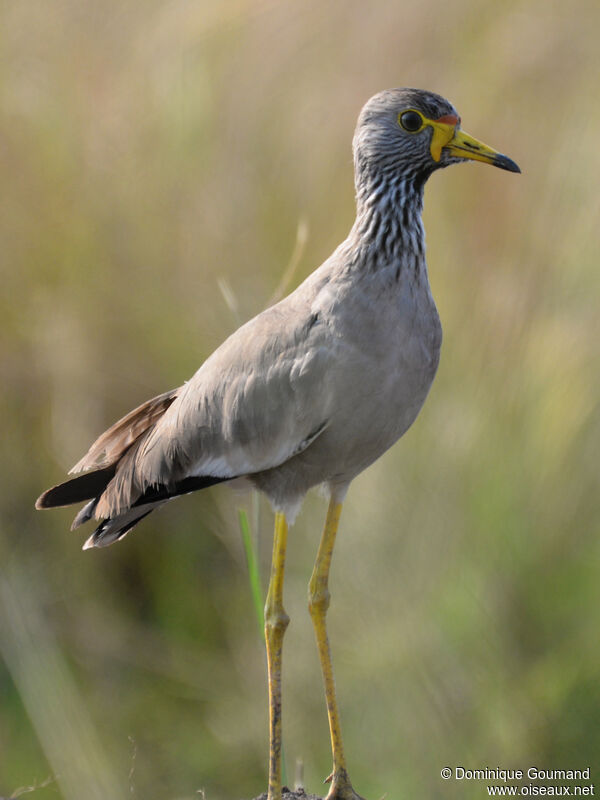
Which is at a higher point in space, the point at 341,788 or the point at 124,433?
the point at 124,433

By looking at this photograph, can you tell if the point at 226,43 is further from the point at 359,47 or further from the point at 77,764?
the point at 77,764

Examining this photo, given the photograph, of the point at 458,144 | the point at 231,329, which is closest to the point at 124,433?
the point at 231,329

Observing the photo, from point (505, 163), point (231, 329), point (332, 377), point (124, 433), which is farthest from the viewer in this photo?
point (231, 329)

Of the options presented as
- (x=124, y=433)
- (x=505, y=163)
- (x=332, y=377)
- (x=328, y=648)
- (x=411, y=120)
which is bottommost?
(x=328, y=648)

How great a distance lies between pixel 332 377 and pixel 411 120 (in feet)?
2.02

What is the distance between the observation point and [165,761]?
3826 millimetres

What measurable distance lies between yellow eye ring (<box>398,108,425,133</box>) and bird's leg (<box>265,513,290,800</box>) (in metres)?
0.93

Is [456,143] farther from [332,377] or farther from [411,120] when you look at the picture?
[332,377]

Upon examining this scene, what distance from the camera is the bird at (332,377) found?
232cm

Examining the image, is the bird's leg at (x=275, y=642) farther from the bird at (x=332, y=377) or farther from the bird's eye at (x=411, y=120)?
the bird's eye at (x=411, y=120)

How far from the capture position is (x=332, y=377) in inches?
90.9

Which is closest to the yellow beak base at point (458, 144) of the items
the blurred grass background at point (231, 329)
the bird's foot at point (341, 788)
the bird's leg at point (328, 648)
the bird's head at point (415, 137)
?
the bird's head at point (415, 137)

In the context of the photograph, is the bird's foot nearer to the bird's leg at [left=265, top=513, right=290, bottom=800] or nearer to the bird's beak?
the bird's leg at [left=265, top=513, right=290, bottom=800]

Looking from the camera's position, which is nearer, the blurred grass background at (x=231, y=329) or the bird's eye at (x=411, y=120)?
the bird's eye at (x=411, y=120)
